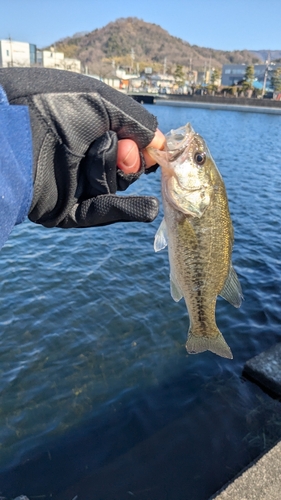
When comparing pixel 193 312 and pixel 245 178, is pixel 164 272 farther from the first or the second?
pixel 245 178

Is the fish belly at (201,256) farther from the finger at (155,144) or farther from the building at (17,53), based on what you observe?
the building at (17,53)

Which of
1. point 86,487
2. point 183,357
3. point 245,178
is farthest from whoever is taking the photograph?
point 245,178

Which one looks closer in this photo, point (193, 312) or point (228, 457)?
point (193, 312)

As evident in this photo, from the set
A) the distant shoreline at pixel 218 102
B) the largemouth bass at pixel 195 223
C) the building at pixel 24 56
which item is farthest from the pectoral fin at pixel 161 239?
the building at pixel 24 56

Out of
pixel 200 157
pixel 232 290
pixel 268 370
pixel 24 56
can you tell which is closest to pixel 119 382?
pixel 268 370

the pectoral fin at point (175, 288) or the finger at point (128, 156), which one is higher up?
the finger at point (128, 156)

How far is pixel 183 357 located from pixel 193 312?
14.0 feet

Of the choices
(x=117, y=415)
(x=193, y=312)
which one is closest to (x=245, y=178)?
(x=117, y=415)

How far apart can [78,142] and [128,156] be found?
14.9 inches

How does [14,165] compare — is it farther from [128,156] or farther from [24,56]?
[24,56]

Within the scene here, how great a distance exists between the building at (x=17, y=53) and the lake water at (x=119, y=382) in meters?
106

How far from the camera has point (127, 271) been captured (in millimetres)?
10797

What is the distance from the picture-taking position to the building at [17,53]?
102062 mm

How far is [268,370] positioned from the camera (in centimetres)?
659
